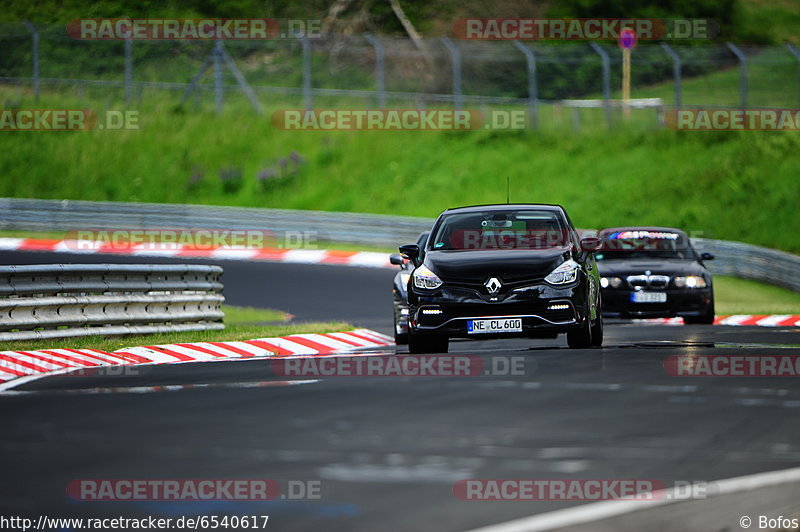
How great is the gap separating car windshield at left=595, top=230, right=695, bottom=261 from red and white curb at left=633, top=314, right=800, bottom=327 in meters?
1.33

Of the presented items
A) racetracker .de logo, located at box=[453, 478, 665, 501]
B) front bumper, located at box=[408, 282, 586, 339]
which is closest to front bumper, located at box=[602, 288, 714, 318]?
front bumper, located at box=[408, 282, 586, 339]

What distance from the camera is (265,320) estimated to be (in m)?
22.6

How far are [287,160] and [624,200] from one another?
10.9 metres

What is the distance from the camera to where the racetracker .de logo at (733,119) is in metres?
39.2

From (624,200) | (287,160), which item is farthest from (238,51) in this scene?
(624,200)

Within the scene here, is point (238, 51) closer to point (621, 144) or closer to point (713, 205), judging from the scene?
point (621, 144)

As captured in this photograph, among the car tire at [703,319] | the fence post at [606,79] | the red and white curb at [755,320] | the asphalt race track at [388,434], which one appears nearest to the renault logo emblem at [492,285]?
the asphalt race track at [388,434]

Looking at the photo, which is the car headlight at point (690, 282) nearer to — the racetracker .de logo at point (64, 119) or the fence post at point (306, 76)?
the fence post at point (306, 76)

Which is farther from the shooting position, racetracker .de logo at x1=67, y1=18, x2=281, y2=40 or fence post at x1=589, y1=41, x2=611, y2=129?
racetracker .de logo at x1=67, y1=18, x2=281, y2=40

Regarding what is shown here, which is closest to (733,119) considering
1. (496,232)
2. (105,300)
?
(496,232)

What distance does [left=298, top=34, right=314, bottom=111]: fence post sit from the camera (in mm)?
40531

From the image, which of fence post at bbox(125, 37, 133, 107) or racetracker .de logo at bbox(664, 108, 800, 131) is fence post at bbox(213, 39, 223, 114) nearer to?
fence post at bbox(125, 37, 133, 107)

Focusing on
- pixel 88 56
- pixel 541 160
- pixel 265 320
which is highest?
pixel 88 56

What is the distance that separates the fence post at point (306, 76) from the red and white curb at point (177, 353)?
22.5 metres
